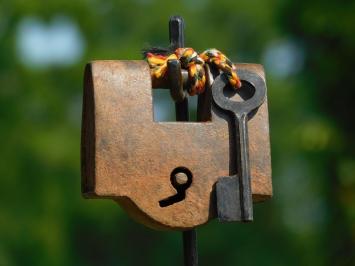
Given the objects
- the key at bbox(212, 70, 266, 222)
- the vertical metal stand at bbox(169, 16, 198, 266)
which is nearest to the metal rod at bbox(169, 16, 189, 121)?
the vertical metal stand at bbox(169, 16, 198, 266)

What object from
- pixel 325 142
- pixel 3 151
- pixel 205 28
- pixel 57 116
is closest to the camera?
pixel 325 142

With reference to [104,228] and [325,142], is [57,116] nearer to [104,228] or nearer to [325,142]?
[104,228]

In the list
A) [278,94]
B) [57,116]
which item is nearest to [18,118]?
[57,116]

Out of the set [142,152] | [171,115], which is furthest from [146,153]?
[171,115]

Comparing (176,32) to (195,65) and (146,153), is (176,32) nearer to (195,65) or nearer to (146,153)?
(195,65)

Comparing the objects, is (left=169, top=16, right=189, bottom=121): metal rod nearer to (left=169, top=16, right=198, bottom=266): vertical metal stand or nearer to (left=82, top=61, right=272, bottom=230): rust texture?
(left=169, top=16, right=198, bottom=266): vertical metal stand

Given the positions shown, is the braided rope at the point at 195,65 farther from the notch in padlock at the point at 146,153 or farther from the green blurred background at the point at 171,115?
the green blurred background at the point at 171,115
